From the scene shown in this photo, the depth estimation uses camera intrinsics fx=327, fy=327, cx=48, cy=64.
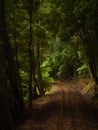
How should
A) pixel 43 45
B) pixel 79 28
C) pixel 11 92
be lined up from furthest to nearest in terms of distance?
pixel 43 45, pixel 79 28, pixel 11 92

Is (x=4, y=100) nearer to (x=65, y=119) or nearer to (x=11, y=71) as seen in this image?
(x=11, y=71)

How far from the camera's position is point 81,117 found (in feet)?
65.5

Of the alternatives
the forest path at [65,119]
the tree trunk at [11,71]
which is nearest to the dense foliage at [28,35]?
the tree trunk at [11,71]

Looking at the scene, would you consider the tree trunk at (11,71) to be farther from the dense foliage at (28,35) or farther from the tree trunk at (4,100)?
the tree trunk at (4,100)

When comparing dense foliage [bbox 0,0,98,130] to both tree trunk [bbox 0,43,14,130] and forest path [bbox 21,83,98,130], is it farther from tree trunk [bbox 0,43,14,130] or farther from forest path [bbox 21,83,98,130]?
forest path [bbox 21,83,98,130]

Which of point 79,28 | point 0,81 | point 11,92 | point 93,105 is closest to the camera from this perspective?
point 0,81

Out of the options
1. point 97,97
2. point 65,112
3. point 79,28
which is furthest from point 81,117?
point 79,28

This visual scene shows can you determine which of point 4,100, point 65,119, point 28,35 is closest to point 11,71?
point 65,119

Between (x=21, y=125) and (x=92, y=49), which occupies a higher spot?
(x=92, y=49)

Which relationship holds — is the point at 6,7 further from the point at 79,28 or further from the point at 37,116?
the point at 79,28

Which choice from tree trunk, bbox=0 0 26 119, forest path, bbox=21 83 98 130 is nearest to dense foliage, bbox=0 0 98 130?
tree trunk, bbox=0 0 26 119

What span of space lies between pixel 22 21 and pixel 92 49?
7082mm

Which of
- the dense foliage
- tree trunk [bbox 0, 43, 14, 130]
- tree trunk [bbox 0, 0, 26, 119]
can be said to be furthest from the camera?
tree trunk [bbox 0, 0, 26, 119]

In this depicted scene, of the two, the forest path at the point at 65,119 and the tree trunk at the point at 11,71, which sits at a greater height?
the tree trunk at the point at 11,71
